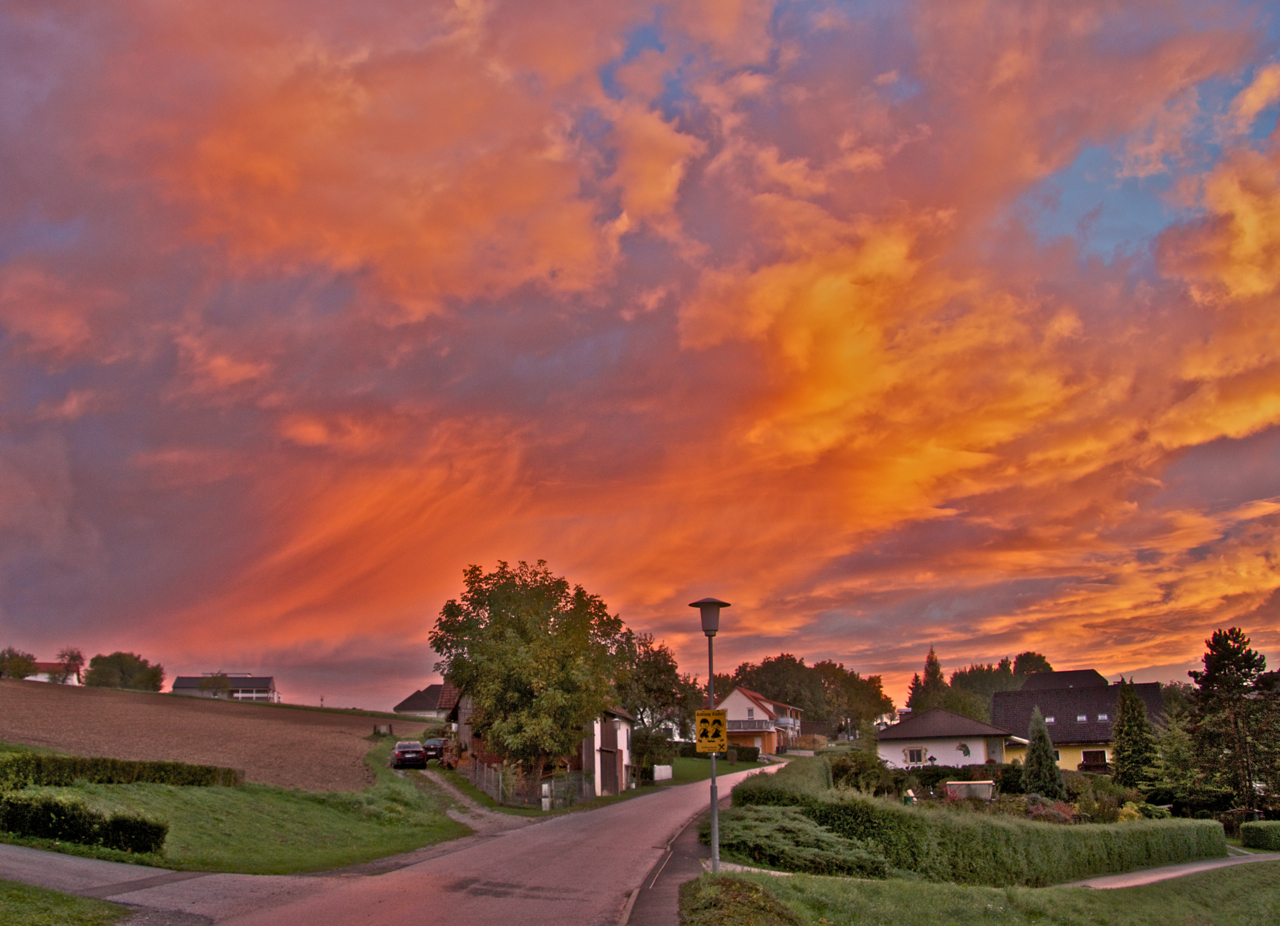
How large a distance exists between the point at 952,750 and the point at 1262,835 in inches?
1008

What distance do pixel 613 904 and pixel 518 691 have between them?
28587mm

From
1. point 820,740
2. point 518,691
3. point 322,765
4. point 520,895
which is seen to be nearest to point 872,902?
point 520,895

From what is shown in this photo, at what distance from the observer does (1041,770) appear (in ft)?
157

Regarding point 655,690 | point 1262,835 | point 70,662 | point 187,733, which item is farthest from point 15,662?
point 1262,835

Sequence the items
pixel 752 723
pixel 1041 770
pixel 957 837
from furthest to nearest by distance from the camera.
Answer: pixel 752 723 → pixel 1041 770 → pixel 957 837

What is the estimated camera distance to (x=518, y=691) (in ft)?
151

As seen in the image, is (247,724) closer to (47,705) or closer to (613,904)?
(47,705)

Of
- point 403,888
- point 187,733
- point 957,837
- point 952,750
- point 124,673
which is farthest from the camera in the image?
point 124,673

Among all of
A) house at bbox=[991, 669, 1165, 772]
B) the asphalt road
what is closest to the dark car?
the asphalt road

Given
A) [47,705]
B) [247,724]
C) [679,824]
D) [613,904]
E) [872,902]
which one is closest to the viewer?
[613,904]

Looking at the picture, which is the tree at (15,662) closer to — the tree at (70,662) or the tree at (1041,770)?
the tree at (70,662)

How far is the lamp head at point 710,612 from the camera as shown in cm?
2158

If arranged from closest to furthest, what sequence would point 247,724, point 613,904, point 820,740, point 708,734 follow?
point 613,904, point 708,734, point 247,724, point 820,740

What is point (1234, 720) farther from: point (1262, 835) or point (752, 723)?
point (752, 723)
